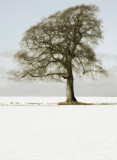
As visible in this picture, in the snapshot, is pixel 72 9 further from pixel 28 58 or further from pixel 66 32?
pixel 28 58

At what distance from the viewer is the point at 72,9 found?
38469 mm

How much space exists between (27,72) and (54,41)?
16.3 ft
